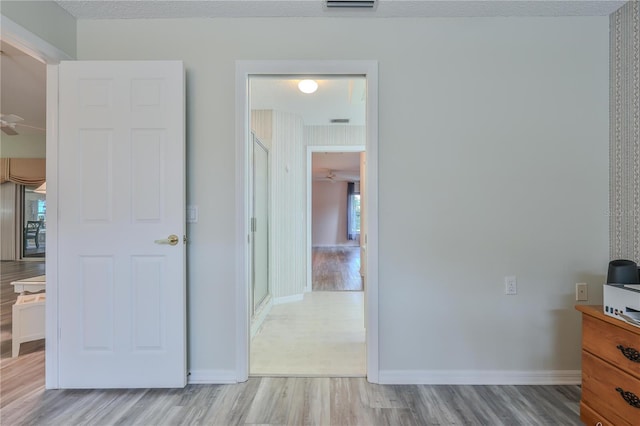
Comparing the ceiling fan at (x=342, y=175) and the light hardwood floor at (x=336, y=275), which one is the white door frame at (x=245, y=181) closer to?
the light hardwood floor at (x=336, y=275)

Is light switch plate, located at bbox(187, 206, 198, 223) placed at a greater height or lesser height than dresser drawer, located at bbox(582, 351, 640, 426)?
greater

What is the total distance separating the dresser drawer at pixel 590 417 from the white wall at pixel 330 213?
10.4 meters

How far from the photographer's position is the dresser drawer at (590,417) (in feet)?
5.00

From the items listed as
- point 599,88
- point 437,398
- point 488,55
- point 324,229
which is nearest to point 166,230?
point 437,398

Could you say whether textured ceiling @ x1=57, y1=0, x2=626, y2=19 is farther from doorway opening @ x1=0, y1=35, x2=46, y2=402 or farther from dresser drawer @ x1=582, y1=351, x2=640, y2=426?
dresser drawer @ x1=582, y1=351, x2=640, y2=426

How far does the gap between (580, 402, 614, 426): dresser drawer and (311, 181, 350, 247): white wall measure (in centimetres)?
1042

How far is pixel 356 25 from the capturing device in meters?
2.05

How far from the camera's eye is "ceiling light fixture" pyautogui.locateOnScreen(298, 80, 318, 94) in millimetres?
3148

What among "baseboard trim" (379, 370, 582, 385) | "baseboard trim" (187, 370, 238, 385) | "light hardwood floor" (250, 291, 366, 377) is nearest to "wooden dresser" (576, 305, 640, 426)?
"baseboard trim" (379, 370, 582, 385)

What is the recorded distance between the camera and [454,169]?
6.79 feet

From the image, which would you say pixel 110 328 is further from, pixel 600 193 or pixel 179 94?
pixel 600 193

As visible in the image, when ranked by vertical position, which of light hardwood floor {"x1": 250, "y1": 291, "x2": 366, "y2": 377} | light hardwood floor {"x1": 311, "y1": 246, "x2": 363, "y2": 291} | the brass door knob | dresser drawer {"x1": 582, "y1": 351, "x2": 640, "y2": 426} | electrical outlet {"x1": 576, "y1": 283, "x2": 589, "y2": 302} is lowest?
light hardwood floor {"x1": 311, "y1": 246, "x2": 363, "y2": 291}

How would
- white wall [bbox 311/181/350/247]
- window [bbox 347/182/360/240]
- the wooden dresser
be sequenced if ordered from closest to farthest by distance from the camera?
the wooden dresser, white wall [bbox 311/181/350/247], window [bbox 347/182/360/240]

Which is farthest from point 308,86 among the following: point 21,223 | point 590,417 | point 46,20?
point 21,223
